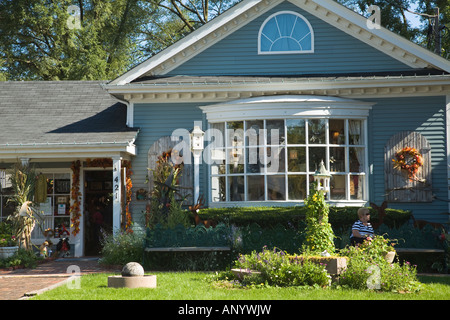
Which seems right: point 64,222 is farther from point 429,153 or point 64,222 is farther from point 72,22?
point 72,22

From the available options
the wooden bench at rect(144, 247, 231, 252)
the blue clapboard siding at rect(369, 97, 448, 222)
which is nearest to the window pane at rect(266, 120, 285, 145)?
the blue clapboard siding at rect(369, 97, 448, 222)

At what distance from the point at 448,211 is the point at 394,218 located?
1.78 m

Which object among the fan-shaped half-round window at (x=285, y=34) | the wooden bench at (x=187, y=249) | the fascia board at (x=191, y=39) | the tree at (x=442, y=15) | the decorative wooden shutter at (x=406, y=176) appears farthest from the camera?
the tree at (x=442, y=15)

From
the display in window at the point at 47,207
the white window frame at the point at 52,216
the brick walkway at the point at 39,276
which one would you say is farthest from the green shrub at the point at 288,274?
the display in window at the point at 47,207

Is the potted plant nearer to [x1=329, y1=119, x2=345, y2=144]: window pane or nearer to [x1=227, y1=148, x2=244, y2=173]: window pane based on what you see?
[x1=227, y1=148, x2=244, y2=173]: window pane

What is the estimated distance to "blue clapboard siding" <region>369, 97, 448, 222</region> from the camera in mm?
14594

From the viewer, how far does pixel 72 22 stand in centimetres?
2631

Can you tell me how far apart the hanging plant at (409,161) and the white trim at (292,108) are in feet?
4.30

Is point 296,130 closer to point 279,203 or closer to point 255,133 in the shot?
point 255,133

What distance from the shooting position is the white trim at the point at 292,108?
46.3 ft

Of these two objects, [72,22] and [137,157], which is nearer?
[137,157]

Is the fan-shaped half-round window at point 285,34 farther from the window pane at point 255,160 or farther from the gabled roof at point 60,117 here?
the gabled roof at point 60,117
